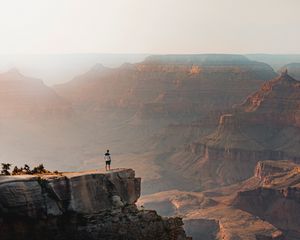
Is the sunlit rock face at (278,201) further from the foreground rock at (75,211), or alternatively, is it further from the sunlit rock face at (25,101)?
the sunlit rock face at (25,101)

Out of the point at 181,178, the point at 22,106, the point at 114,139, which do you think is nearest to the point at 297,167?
the point at 181,178

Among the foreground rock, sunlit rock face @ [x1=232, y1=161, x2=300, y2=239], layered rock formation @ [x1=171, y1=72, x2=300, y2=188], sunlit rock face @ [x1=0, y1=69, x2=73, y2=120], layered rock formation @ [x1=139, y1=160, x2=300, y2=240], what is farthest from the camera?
sunlit rock face @ [x1=0, y1=69, x2=73, y2=120]

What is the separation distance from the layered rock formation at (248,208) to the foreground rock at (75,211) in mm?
56538

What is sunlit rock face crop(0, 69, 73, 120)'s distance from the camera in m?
185

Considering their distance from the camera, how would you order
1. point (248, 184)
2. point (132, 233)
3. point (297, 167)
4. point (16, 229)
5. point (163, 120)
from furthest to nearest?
point (163, 120)
point (248, 184)
point (297, 167)
point (132, 233)
point (16, 229)

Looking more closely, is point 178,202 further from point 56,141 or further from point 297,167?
point 56,141

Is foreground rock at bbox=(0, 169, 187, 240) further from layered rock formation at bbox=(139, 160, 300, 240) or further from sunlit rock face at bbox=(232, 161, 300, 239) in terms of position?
sunlit rock face at bbox=(232, 161, 300, 239)

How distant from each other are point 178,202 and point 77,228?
84.0 m

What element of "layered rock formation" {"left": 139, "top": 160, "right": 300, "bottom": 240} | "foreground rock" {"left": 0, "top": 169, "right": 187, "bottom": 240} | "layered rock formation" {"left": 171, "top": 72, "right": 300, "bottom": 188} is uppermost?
"foreground rock" {"left": 0, "top": 169, "right": 187, "bottom": 240}

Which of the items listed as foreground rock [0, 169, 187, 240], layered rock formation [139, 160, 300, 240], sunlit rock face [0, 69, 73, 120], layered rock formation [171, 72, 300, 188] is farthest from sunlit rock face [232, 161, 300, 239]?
sunlit rock face [0, 69, 73, 120]

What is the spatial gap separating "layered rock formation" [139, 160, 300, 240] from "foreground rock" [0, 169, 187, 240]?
5654cm

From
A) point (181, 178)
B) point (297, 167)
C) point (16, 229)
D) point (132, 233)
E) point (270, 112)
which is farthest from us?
point (270, 112)

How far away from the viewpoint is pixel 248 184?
116688 millimetres

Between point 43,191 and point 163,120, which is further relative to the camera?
point 163,120
